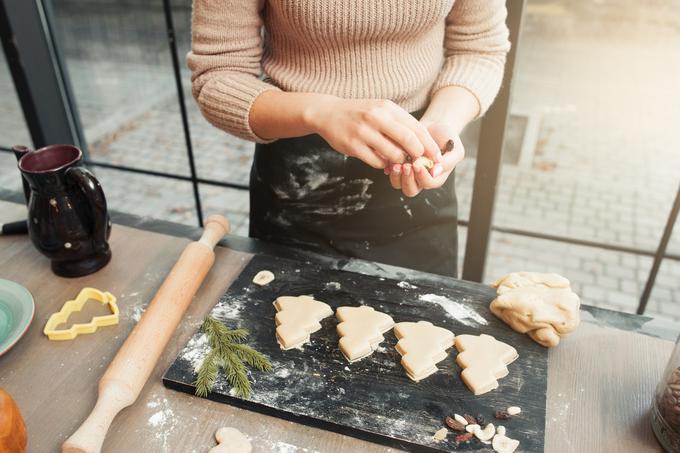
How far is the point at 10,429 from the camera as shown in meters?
0.73

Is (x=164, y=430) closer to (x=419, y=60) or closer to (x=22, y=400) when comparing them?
(x=22, y=400)

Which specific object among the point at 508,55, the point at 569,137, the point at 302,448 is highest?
the point at 508,55

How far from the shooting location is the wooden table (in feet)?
2.69

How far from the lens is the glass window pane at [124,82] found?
4.55 metres

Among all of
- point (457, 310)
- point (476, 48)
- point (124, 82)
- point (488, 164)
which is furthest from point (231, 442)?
point (124, 82)

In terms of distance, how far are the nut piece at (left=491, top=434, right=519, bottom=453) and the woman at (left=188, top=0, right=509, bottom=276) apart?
1.44ft

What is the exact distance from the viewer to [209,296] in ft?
3.62

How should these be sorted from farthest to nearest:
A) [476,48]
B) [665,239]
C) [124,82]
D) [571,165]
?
[124,82]
[571,165]
[665,239]
[476,48]

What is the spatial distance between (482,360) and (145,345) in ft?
1.92

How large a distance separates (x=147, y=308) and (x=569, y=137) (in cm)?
477

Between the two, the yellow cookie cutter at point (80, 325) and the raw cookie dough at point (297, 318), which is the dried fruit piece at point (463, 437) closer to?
the raw cookie dough at point (297, 318)

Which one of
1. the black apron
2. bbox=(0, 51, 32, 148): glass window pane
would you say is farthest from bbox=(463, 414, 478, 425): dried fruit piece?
bbox=(0, 51, 32, 148): glass window pane

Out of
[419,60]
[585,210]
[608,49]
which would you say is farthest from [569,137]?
[419,60]

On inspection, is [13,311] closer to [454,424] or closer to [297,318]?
[297,318]
